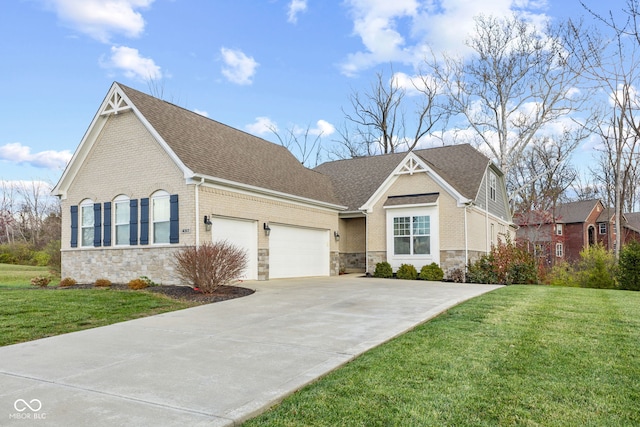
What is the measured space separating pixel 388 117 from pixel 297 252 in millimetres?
22023

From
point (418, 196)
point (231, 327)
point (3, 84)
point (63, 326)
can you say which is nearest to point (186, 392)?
point (231, 327)

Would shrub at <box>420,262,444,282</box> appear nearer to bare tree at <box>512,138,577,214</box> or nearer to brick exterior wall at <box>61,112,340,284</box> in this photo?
brick exterior wall at <box>61,112,340,284</box>

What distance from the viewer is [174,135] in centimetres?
1562

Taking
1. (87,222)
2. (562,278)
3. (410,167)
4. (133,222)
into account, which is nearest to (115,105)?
(133,222)

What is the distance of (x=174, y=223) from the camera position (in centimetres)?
1455

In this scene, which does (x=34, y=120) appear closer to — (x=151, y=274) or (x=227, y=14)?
(x=227, y=14)

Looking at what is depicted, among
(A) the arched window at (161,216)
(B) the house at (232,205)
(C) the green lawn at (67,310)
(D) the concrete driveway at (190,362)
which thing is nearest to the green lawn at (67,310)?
(C) the green lawn at (67,310)

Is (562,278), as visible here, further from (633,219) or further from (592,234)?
(633,219)

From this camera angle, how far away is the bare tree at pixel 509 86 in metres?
28.4

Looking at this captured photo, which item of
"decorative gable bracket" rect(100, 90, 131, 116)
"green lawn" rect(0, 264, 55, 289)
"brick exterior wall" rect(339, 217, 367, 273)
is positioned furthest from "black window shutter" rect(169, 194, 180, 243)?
"brick exterior wall" rect(339, 217, 367, 273)

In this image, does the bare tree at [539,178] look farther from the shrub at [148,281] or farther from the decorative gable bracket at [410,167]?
the shrub at [148,281]

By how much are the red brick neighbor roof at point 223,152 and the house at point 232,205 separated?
6 cm

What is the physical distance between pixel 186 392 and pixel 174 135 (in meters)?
12.3

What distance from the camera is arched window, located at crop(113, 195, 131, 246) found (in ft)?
52.4
